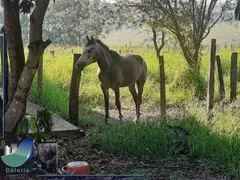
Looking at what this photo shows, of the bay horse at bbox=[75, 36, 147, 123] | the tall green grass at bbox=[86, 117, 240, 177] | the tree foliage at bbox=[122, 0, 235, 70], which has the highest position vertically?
the tree foliage at bbox=[122, 0, 235, 70]

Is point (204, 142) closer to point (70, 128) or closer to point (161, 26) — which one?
point (70, 128)

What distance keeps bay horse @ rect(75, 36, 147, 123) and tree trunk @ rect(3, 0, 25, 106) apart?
3000 millimetres

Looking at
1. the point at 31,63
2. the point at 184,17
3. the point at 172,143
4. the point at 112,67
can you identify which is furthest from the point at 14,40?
the point at 184,17

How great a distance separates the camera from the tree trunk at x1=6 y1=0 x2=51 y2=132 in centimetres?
489

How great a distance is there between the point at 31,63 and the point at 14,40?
504 millimetres

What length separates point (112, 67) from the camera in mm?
9234

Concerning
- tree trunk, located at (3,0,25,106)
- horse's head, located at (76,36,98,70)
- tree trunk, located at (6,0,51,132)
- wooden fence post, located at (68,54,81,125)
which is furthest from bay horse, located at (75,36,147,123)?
tree trunk, located at (6,0,51,132)

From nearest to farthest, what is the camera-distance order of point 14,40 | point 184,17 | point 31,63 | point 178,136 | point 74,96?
point 31,63 < point 14,40 < point 178,136 < point 74,96 < point 184,17

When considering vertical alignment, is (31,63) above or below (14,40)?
below

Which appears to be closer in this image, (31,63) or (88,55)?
(31,63)

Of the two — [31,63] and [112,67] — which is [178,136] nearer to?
[31,63]

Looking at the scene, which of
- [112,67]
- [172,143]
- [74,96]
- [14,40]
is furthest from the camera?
[112,67]

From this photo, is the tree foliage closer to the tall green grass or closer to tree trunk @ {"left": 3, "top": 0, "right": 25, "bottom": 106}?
the tall green grass

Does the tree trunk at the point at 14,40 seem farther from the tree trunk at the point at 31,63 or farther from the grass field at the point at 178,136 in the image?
the grass field at the point at 178,136
